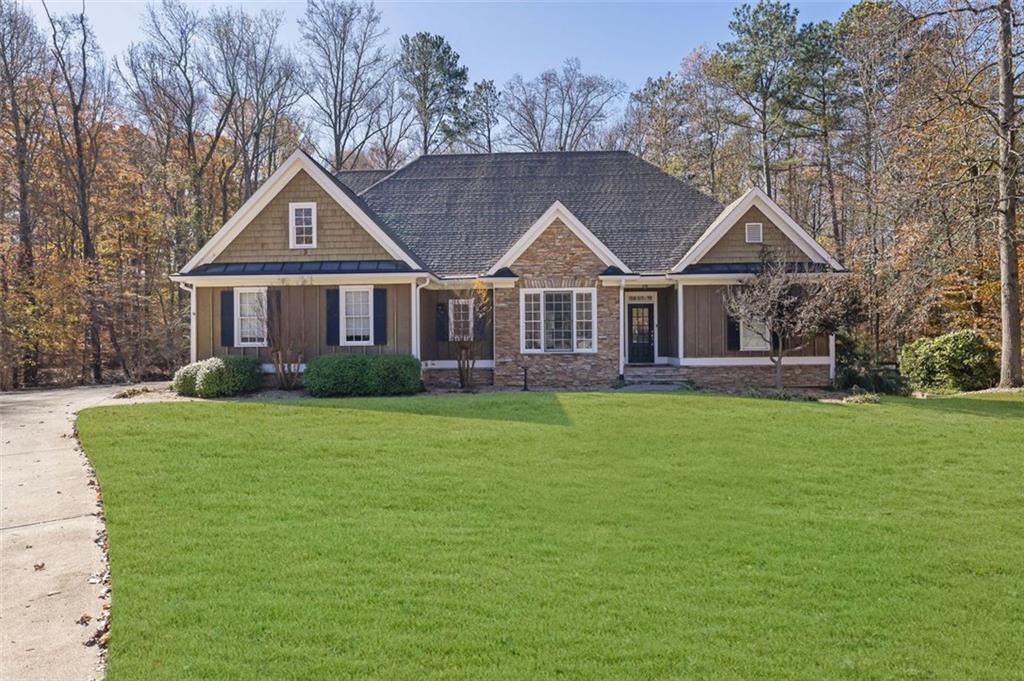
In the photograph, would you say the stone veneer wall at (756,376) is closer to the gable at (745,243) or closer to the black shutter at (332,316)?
the gable at (745,243)

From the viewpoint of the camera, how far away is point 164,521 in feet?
21.7

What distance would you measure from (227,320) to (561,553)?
15.0 m

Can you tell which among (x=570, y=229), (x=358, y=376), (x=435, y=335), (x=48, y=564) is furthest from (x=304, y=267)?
(x=48, y=564)

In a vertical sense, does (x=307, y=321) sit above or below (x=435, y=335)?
above

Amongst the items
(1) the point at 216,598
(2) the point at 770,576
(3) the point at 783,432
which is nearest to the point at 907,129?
(3) the point at 783,432

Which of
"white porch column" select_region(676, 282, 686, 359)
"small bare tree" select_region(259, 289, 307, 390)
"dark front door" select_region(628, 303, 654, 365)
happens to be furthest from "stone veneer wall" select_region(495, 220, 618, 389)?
"small bare tree" select_region(259, 289, 307, 390)

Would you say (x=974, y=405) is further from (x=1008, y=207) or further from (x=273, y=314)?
(x=273, y=314)

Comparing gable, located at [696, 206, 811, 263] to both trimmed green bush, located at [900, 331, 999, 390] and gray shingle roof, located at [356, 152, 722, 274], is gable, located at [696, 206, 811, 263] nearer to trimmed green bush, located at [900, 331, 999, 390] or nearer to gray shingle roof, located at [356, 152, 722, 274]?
gray shingle roof, located at [356, 152, 722, 274]

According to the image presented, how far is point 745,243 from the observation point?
1922 centimetres

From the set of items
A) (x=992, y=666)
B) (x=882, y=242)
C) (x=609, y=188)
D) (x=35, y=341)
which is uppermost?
(x=609, y=188)

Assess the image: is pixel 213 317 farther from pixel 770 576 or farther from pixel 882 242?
pixel 882 242

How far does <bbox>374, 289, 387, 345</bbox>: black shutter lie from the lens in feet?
59.3

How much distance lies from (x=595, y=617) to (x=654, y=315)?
17009 mm

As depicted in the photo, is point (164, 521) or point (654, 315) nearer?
point (164, 521)
